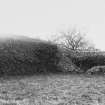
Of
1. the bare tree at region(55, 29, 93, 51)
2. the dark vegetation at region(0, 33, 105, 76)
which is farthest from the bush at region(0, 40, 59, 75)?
the bare tree at region(55, 29, 93, 51)

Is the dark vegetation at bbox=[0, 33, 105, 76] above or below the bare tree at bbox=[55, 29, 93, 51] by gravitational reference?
below

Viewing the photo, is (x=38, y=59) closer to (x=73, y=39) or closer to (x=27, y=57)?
(x=27, y=57)

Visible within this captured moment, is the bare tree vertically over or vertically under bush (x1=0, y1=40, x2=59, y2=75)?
over

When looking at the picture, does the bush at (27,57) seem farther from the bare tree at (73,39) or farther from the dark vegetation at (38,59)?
the bare tree at (73,39)

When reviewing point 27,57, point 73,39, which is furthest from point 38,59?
point 73,39

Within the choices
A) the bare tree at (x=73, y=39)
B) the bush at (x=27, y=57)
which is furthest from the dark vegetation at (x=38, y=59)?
the bare tree at (x=73, y=39)

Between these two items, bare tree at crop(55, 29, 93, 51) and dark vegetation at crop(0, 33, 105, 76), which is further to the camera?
bare tree at crop(55, 29, 93, 51)

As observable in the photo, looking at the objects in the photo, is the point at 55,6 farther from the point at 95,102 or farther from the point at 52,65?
the point at 95,102

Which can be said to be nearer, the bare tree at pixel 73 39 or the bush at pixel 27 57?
the bush at pixel 27 57

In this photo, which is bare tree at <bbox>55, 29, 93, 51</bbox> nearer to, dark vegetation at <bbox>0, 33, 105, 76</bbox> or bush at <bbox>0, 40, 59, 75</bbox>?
dark vegetation at <bbox>0, 33, 105, 76</bbox>

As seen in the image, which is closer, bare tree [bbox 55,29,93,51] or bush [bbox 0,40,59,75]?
bush [bbox 0,40,59,75]

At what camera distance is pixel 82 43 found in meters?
21.1

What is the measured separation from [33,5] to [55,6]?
128cm

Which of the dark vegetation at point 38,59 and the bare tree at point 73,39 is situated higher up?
the bare tree at point 73,39
